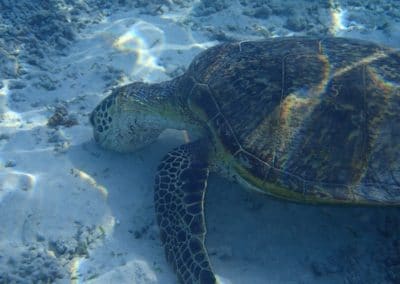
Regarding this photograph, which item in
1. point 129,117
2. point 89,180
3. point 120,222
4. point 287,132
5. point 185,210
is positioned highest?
point 287,132

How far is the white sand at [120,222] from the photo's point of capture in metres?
3.35

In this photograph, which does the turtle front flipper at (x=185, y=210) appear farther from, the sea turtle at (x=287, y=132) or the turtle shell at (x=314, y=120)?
the turtle shell at (x=314, y=120)

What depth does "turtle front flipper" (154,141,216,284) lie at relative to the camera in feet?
10.3

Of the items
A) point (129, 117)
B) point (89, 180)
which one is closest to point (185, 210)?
point (89, 180)

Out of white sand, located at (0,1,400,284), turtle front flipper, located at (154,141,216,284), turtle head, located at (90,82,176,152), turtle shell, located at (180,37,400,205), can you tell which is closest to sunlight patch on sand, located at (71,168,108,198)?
white sand, located at (0,1,400,284)

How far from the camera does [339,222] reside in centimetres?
375

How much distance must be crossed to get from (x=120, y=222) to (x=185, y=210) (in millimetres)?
783

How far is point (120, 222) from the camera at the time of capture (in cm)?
377

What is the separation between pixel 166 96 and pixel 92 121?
103 centimetres

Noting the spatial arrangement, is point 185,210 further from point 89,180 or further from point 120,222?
point 89,180

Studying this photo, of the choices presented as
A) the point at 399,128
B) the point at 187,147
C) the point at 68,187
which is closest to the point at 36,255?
the point at 68,187

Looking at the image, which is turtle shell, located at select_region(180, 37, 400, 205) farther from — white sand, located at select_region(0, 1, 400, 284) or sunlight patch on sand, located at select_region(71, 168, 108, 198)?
sunlight patch on sand, located at select_region(71, 168, 108, 198)

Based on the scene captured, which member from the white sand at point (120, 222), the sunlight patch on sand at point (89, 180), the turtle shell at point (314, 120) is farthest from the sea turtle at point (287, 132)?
the sunlight patch on sand at point (89, 180)

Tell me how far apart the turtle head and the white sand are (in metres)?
0.20
